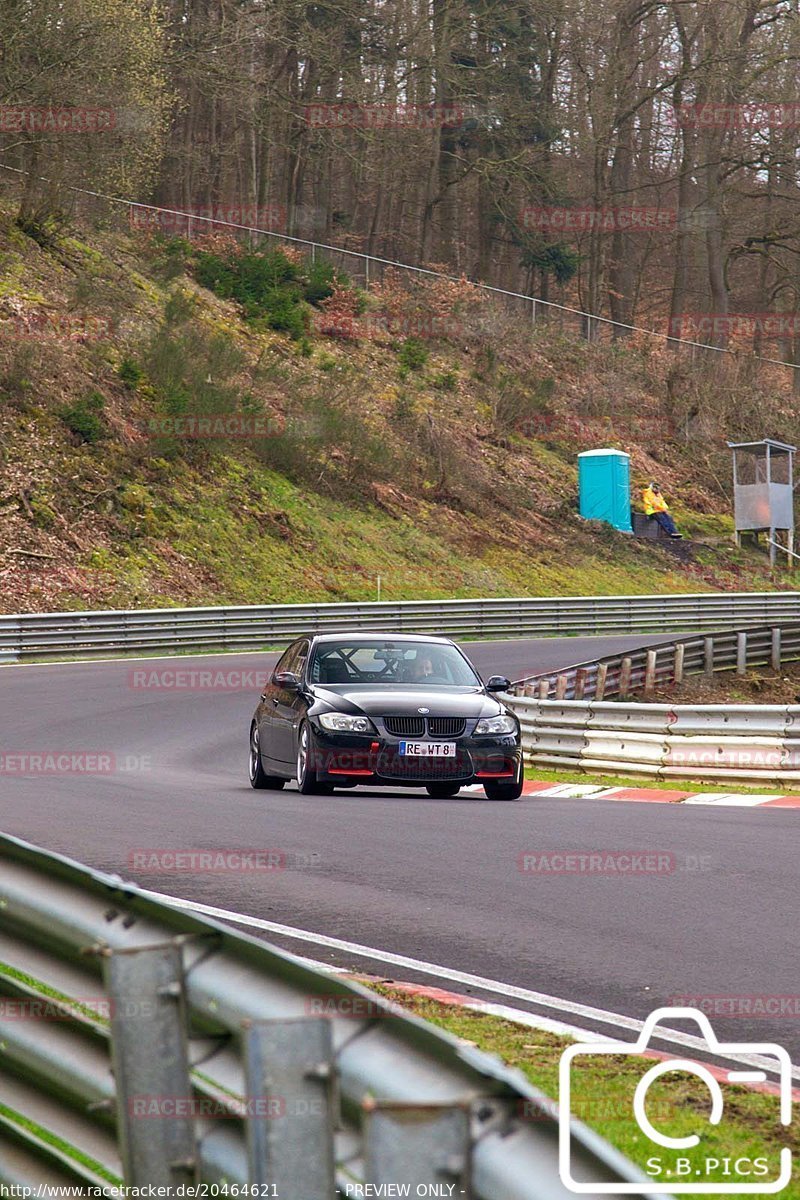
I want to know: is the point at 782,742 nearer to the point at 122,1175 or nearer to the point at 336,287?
the point at 122,1175

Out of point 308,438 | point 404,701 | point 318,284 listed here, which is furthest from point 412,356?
point 404,701

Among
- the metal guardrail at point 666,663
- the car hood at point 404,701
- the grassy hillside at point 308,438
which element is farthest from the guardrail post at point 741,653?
the car hood at point 404,701

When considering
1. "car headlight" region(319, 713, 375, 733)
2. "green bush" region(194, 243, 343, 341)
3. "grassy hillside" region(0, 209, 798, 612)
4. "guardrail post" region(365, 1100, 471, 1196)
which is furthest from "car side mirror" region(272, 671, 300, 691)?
"green bush" region(194, 243, 343, 341)

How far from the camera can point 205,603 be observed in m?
37.8

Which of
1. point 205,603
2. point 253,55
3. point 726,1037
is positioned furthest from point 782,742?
point 253,55

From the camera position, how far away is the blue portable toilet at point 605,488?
2030 inches

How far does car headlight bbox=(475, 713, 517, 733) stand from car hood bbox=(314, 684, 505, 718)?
0.07 meters

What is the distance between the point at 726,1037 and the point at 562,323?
5736 centimetres

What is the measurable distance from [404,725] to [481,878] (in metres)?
4.59

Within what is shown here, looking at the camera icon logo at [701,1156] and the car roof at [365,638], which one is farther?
the car roof at [365,638]

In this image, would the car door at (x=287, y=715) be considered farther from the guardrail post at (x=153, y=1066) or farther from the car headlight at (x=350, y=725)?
the guardrail post at (x=153, y=1066)

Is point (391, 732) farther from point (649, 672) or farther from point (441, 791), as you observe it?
point (649, 672)

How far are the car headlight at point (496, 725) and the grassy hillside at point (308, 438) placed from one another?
69.1 ft

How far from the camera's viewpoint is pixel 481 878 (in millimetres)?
9922
